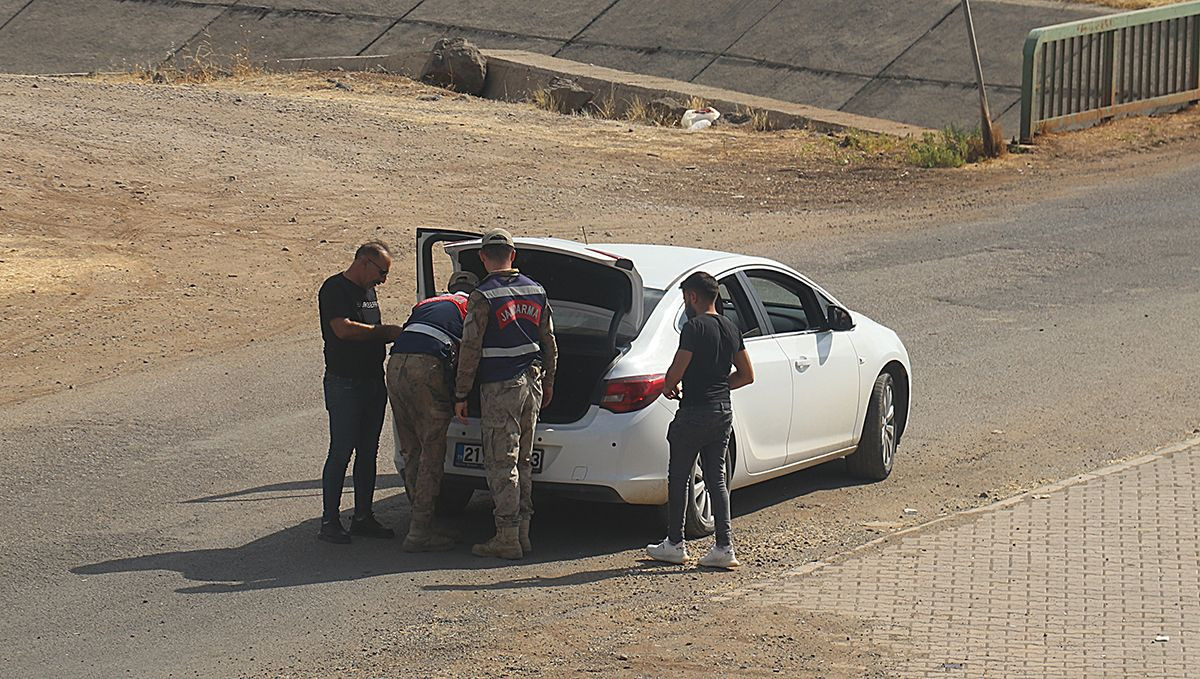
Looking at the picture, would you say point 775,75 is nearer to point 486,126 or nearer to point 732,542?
point 486,126

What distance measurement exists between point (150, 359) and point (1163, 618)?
9377 millimetres

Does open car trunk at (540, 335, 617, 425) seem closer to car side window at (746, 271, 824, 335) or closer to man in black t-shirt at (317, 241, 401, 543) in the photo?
man in black t-shirt at (317, 241, 401, 543)

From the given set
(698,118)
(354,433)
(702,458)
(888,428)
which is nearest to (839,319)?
(888,428)

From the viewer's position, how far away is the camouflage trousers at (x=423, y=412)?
8898mm

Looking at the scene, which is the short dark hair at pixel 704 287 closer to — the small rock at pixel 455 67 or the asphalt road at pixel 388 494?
the asphalt road at pixel 388 494

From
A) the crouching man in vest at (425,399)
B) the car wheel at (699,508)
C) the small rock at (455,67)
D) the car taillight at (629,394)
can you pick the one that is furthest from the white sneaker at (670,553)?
the small rock at (455,67)

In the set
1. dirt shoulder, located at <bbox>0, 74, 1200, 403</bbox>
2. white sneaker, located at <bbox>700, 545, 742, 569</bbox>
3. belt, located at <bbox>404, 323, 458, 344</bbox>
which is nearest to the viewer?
white sneaker, located at <bbox>700, 545, 742, 569</bbox>

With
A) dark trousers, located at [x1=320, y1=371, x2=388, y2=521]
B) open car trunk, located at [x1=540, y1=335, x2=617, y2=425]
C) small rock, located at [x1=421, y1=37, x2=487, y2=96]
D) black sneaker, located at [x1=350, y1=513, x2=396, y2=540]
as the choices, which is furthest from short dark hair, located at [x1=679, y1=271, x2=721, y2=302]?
small rock, located at [x1=421, y1=37, x2=487, y2=96]

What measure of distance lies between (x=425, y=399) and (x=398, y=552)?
90 centimetres

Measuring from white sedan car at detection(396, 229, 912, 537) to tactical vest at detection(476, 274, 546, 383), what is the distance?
431 mm

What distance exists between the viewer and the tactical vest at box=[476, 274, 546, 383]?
8.74 meters

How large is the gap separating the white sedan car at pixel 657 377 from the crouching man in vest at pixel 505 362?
25 cm

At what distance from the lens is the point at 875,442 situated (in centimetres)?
1073

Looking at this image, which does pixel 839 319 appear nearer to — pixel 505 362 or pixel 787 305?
pixel 787 305
